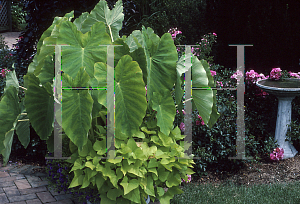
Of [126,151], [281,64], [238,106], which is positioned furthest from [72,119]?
[281,64]

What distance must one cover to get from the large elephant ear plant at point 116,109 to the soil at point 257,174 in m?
1.39

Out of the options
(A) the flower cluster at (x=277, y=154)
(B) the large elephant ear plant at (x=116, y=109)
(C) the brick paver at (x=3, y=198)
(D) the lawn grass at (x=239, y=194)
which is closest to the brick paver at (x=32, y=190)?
(C) the brick paver at (x=3, y=198)

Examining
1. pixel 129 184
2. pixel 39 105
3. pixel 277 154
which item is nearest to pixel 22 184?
pixel 39 105

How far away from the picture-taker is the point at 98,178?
7.18 feet

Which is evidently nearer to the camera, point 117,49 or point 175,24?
point 117,49

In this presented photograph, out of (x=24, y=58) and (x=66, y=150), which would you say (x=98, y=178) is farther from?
(x=24, y=58)

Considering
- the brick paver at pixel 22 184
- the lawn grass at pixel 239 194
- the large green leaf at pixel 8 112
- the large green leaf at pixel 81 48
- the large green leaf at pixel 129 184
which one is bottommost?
the lawn grass at pixel 239 194

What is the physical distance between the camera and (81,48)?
2.21m

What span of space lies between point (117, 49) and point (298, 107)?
127 inches

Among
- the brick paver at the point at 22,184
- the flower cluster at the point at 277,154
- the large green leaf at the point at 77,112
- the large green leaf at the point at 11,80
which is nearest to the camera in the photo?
the large green leaf at the point at 77,112

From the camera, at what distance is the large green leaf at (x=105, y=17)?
2.66m

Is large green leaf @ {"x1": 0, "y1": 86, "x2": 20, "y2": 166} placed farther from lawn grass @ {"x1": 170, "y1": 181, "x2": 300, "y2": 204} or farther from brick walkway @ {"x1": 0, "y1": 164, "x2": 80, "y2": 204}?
lawn grass @ {"x1": 170, "y1": 181, "x2": 300, "y2": 204}

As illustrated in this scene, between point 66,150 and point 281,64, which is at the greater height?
point 281,64

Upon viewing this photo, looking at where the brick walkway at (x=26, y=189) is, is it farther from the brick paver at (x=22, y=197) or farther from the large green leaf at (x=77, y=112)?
the large green leaf at (x=77, y=112)
